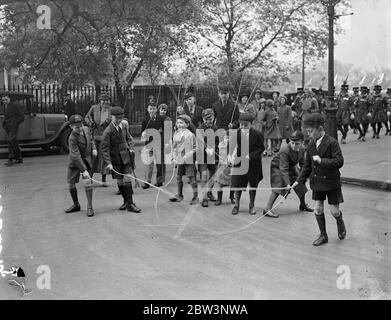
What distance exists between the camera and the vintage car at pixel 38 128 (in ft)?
52.9

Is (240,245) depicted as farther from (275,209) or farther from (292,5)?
(292,5)

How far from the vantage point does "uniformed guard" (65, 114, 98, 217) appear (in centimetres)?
808

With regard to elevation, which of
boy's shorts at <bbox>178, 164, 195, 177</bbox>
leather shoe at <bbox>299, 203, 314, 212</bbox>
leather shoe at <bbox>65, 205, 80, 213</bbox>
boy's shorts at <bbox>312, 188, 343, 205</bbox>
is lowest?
leather shoe at <bbox>299, 203, 314, 212</bbox>

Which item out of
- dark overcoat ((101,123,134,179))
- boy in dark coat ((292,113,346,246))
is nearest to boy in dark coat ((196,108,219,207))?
dark overcoat ((101,123,134,179))

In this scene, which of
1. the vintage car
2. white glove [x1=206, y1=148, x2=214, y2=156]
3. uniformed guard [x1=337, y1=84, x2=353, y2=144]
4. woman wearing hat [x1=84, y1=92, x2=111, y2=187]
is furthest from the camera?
uniformed guard [x1=337, y1=84, x2=353, y2=144]

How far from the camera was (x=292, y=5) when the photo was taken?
2730 centimetres

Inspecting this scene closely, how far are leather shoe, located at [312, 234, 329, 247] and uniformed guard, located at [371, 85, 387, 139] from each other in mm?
13872

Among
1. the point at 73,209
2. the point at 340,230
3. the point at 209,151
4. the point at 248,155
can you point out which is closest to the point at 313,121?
the point at 340,230

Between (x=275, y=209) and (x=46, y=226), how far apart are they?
11.2ft

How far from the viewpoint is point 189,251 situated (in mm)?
6043

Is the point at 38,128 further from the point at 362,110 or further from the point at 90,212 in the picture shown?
the point at 362,110

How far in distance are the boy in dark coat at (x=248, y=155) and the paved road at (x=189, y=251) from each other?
0.36 m

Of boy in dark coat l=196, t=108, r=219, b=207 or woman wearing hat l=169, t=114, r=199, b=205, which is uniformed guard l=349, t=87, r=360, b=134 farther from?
woman wearing hat l=169, t=114, r=199, b=205

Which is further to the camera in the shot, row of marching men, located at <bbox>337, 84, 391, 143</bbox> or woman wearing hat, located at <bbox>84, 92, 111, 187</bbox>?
row of marching men, located at <bbox>337, 84, 391, 143</bbox>
